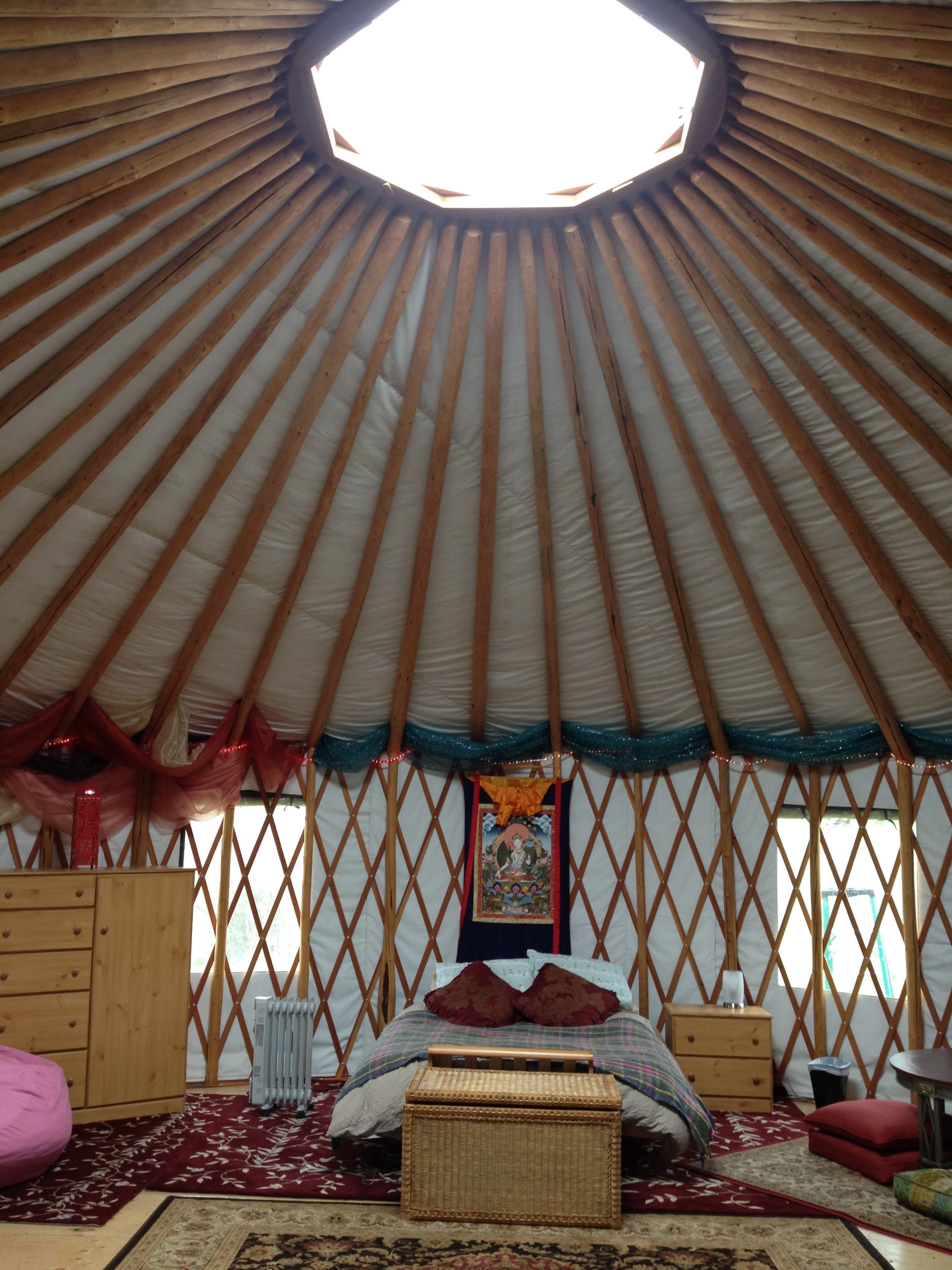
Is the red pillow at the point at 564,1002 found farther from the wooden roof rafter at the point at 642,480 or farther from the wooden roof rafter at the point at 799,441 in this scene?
the wooden roof rafter at the point at 799,441

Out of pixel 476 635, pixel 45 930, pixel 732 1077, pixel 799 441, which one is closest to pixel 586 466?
pixel 799 441

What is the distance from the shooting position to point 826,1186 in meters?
4.26

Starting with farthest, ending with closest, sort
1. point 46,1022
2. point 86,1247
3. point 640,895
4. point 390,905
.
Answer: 1. point 390,905
2. point 640,895
3. point 46,1022
4. point 86,1247

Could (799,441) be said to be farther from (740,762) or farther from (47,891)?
(47,891)

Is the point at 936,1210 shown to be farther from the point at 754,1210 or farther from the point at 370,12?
the point at 370,12

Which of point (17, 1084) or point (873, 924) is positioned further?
point (873, 924)

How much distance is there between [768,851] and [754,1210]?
99.9 inches

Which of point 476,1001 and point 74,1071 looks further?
point 476,1001

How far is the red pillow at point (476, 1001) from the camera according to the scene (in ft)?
17.1

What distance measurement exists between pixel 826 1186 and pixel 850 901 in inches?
80.8

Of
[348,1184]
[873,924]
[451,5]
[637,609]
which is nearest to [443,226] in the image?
[451,5]

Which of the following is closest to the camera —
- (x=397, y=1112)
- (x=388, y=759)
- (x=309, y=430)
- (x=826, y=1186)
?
(x=397, y=1112)

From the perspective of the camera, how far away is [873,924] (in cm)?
594

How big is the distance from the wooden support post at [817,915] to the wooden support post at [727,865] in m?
0.44
